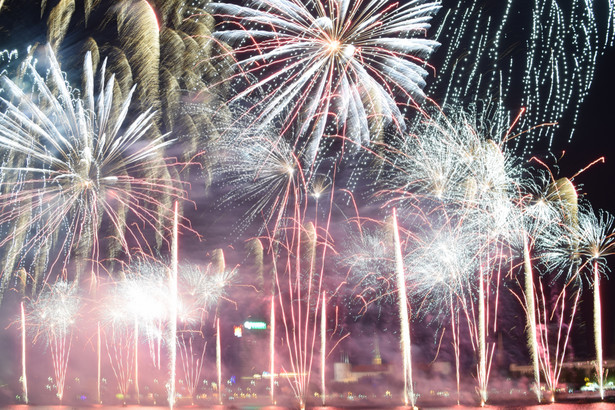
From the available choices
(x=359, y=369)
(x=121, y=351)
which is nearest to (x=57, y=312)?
(x=121, y=351)

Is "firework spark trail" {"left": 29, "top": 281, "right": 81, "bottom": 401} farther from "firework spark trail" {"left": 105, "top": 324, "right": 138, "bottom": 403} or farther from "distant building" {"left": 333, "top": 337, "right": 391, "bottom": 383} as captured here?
"distant building" {"left": 333, "top": 337, "right": 391, "bottom": 383}

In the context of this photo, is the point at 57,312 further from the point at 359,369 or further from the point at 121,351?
the point at 359,369

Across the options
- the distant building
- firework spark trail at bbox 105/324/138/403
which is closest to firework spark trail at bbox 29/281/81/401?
firework spark trail at bbox 105/324/138/403

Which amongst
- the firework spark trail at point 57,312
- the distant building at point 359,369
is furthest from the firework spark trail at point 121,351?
the distant building at point 359,369

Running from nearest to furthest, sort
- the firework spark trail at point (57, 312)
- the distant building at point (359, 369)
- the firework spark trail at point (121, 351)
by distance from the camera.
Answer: the firework spark trail at point (57, 312)
the firework spark trail at point (121, 351)
the distant building at point (359, 369)

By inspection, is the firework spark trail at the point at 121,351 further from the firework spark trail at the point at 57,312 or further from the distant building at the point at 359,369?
the distant building at the point at 359,369

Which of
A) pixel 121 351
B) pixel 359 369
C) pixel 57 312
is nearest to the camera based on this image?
pixel 57 312

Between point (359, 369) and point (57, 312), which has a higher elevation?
point (57, 312)

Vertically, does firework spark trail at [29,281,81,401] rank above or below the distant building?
above

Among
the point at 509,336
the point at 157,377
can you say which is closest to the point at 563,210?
the point at 509,336

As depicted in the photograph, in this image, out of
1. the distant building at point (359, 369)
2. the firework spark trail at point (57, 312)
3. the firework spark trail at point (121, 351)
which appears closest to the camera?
the firework spark trail at point (57, 312)

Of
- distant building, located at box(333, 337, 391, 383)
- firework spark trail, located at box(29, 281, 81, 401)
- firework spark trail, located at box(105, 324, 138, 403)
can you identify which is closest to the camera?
firework spark trail, located at box(29, 281, 81, 401)

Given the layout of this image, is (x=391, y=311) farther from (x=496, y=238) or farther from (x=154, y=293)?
(x=496, y=238)

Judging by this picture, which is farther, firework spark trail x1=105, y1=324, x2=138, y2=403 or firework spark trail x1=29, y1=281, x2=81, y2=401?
firework spark trail x1=105, y1=324, x2=138, y2=403
